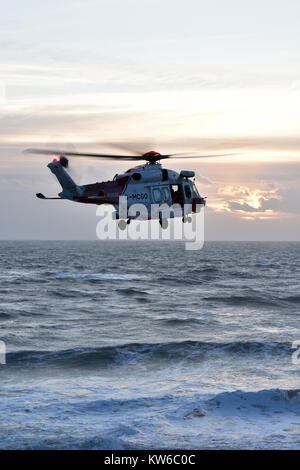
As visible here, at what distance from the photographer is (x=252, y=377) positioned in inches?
877

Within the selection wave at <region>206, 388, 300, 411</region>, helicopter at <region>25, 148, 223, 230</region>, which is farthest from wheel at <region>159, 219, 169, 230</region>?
wave at <region>206, 388, 300, 411</region>

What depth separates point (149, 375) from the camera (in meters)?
23.0

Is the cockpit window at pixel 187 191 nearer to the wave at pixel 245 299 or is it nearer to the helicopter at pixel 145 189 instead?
the helicopter at pixel 145 189

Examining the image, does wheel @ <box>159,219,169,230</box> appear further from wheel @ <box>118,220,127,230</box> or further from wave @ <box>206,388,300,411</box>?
wave @ <box>206,388,300,411</box>

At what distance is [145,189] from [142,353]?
10.5 metres

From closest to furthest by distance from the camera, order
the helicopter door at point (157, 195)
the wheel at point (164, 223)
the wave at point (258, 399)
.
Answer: the wheel at point (164, 223) < the wave at point (258, 399) < the helicopter door at point (157, 195)

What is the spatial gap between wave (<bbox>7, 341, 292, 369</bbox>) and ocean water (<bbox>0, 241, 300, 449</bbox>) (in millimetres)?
53

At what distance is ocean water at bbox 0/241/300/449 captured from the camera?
16.0 meters

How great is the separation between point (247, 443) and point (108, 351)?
520 inches

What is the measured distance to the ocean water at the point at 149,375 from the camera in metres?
16.0

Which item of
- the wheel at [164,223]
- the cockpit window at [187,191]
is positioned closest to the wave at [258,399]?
the wheel at [164,223]

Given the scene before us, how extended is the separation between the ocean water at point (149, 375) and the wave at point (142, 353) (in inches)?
2.1
